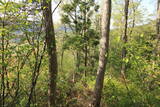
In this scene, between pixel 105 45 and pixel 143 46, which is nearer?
pixel 143 46

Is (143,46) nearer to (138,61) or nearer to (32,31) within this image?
(138,61)

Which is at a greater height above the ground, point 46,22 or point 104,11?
point 104,11

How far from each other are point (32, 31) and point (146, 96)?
124 inches

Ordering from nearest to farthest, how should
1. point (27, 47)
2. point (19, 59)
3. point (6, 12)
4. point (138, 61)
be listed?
point (6, 12) → point (27, 47) → point (19, 59) → point (138, 61)

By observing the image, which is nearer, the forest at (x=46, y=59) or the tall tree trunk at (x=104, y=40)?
the forest at (x=46, y=59)

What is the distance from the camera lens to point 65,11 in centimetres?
1101

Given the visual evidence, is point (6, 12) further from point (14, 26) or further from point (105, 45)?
point (105, 45)

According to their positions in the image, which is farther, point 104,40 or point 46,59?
point 104,40

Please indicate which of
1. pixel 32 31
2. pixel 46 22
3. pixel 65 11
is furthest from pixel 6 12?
pixel 65 11

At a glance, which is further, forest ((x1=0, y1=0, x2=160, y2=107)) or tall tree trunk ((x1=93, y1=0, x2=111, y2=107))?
tall tree trunk ((x1=93, y1=0, x2=111, y2=107))

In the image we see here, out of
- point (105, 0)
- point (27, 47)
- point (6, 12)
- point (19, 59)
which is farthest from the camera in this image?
point (105, 0)

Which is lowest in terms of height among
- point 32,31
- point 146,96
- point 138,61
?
point 146,96

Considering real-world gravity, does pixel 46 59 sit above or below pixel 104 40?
below

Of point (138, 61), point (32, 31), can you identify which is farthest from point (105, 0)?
point (32, 31)
